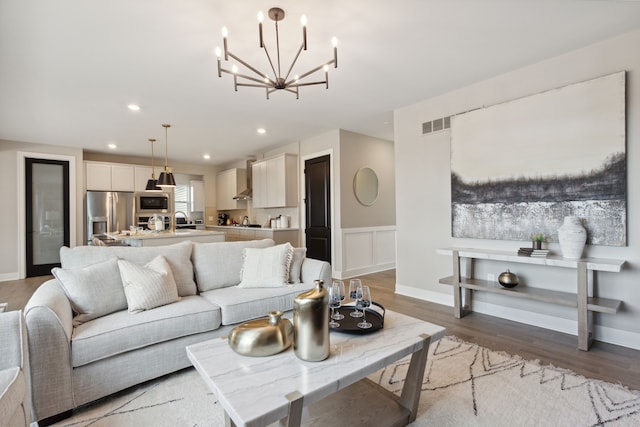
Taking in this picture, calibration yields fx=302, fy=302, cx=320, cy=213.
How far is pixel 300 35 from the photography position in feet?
8.09

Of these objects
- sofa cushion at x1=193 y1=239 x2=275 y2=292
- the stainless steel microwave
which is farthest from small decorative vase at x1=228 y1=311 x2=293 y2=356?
the stainless steel microwave

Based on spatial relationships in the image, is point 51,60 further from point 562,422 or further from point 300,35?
point 562,422

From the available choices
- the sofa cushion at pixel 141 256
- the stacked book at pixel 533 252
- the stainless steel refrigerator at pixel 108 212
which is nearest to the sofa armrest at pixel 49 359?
the sofa cushion at pixel 141 256

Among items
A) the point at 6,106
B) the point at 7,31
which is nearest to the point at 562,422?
the point at 7,31

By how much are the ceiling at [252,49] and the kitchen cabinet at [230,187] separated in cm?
303

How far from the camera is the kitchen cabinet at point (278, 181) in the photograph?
19.3ft

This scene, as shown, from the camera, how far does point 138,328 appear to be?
1.87 meters

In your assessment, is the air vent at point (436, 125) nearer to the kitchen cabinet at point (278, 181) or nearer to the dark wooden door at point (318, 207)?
the dark wooden door at point (318, 207)

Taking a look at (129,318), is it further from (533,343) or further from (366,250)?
(366,250)

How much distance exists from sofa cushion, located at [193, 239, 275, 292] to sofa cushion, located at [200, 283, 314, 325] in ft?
0.30

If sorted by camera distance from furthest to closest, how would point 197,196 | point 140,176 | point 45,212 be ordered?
point 197,196
point 140,176
point 45,212

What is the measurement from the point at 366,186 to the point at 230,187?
380 centimetres

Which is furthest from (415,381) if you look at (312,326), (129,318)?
(129,318)

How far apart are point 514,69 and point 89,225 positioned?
7554 mm
